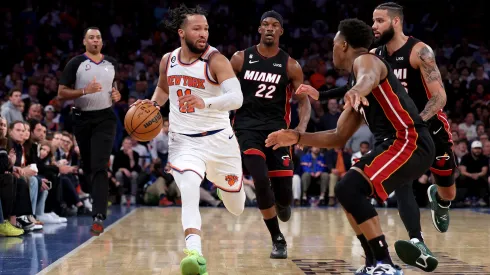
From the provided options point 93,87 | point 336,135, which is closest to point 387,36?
point 336,135

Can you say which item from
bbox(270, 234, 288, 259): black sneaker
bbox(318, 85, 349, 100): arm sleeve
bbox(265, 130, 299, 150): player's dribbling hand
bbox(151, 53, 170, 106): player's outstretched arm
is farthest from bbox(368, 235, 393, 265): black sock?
bbox(151, 53, 170, 106): player's outstretched arm

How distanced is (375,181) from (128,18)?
53.8ft

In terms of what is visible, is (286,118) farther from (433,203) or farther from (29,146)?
(29,146)

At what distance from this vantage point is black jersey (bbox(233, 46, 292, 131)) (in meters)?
7.26

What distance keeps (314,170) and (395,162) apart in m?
10.1

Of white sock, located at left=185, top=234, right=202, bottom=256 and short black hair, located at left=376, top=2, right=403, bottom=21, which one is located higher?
short black hair, located at left=376, top=2, right=403, bottom=21

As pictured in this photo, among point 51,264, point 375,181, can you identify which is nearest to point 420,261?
point 375,181

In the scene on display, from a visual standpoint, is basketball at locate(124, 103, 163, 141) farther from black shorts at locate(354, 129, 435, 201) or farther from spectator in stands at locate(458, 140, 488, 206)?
spectator in stands at locate(458, 140, 488, 206)

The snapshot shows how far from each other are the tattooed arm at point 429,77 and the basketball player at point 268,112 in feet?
4.13

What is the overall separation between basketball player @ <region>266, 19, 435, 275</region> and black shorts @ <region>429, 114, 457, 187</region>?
4.41 feet

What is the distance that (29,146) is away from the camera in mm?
9664

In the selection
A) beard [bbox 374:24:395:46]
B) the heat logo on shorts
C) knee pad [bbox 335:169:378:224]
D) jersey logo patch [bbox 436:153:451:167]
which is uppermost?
beard [bbox 374:24:395:46]

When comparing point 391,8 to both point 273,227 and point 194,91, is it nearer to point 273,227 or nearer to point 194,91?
point 194,91

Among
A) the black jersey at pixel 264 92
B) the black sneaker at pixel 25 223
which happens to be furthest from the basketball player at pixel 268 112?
the black sneaker at pixel 25 223
